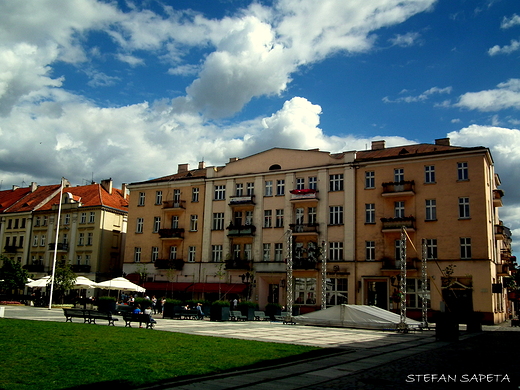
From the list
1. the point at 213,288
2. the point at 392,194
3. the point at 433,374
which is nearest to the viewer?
the point at 433,374

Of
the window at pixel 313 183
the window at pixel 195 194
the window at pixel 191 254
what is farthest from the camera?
the window at pixel 195 194

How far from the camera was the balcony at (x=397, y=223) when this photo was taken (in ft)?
139

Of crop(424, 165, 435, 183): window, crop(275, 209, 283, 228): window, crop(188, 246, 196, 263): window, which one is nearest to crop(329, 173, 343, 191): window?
crop(275, 209, 283, 228): window

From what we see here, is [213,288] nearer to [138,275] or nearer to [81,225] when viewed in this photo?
[138,275]

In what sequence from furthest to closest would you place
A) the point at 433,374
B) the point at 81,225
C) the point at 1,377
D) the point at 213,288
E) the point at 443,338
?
the point at 81,225, the point at 213,288, the point at 443,338, the point at 433,374, the point at 1,377

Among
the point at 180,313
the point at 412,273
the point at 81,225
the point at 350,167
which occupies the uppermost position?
the point at 350,167

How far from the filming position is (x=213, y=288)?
50312 millimetres

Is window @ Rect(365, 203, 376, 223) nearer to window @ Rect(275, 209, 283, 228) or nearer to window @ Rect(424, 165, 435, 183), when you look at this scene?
window @ Rect(424, 165, 435, 183)

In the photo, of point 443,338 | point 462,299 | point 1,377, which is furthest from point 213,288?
point 1,377

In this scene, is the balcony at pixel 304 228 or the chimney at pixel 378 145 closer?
the balcony at pixel 304 228

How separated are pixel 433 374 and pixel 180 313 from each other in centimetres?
2397

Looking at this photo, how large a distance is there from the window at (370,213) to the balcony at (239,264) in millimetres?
12211

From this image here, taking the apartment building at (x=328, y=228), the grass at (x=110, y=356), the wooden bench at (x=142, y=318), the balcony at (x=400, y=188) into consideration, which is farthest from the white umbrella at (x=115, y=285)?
the balcony at (x=400, y=188)

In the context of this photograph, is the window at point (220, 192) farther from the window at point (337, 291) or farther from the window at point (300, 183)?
the window at point (337, 291)
